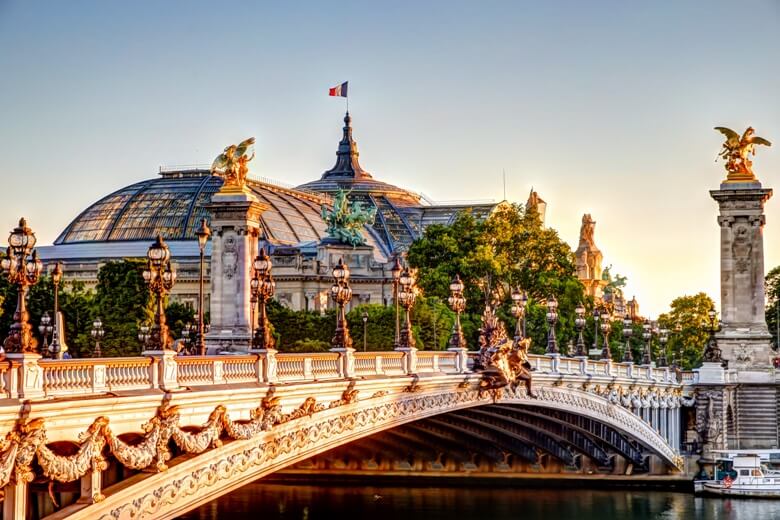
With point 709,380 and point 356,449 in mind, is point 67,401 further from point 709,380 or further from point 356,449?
point 709,380

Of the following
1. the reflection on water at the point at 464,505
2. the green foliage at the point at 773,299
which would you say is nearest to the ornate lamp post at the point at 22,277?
the reflection on water at the point at 464,505

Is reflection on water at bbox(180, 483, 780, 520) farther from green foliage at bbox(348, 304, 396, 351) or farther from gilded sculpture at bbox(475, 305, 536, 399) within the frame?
green foliage at bbox(348, 304, 396, 351)

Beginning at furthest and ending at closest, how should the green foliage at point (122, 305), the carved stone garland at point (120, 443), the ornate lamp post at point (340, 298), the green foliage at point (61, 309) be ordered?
1. the green foliage at point (61, 309)
2. the green foliage at point (122, 305)
3. the ornate lamp post at point (340, 298)
4. the carved stone garland at point (120, 443)

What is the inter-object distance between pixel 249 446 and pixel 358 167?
14651 centimetres

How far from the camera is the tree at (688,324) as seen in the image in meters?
132

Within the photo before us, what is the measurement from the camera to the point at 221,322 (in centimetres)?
6644

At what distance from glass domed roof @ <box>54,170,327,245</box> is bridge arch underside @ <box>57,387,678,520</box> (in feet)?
208

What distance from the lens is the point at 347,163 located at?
174 m

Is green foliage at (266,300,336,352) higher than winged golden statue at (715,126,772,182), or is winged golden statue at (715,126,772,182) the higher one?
winged golden statue at (715,126,772,182)

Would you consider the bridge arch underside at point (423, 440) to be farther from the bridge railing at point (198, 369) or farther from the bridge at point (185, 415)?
the bridge railing at point (198, 369)

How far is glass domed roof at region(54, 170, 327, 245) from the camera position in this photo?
136250mm

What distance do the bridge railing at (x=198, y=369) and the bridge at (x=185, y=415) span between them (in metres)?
0.02

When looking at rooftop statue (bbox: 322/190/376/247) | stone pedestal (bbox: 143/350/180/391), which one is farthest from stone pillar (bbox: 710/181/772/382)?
stone pedestal (bbox: 143/350/180/391)

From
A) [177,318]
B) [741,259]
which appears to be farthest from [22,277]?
[741,259]
